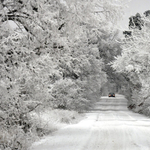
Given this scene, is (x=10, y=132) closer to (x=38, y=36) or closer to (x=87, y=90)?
(x=38, y=36)

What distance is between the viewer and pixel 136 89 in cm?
3584

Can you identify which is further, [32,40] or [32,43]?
[32,40]

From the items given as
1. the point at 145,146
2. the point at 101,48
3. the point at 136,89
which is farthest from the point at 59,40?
the point at 101,48

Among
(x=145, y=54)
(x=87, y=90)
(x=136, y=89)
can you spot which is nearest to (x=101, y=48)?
(x=136, y=89)

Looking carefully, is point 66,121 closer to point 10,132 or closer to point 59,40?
point 10,132

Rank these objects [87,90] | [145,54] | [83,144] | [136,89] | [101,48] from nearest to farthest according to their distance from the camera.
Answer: [83,144]
[145,54]
[87,90]
[136,89]
[101,48]

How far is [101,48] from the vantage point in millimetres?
43438

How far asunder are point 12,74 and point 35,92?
2423 mm

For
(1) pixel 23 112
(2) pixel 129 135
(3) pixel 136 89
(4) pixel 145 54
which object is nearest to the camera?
(1) pixel 23 112

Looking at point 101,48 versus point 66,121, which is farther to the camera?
point 101,48

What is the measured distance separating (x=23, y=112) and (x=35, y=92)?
927 mm

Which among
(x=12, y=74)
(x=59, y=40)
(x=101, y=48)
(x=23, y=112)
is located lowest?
(x=23, y=112)

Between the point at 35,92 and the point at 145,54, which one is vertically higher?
the point at 145,54

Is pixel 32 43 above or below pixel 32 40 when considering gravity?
below
